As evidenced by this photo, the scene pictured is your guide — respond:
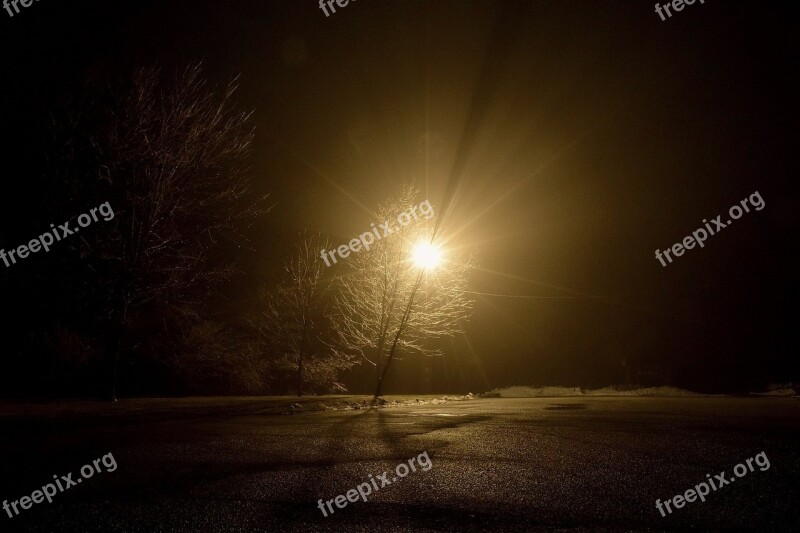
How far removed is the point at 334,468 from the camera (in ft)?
19.6

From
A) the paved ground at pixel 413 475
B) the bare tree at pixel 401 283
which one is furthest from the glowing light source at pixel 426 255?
the paved ground at pixel 413 475

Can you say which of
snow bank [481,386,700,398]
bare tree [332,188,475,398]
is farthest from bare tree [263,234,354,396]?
snow bank [481,386,700,398]

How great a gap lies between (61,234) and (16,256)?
4.89ft

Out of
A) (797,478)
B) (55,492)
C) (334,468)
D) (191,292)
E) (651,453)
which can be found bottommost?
(797,478)

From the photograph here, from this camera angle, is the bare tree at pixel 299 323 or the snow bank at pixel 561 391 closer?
the snow bank at pixel 561 391

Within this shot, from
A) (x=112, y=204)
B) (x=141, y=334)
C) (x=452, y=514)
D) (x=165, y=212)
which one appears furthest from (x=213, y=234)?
(x=452, y=514)

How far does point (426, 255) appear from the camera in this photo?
67.6ft

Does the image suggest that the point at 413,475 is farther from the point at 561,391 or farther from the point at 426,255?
the point at 561,391

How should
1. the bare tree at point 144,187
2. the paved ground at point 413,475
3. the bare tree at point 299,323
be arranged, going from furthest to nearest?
the bare tree at point 299,323 < the bare tree at point 144,187 < the paved ground at point 413,475

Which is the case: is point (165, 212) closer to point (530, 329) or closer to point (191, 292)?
point (191, 292)

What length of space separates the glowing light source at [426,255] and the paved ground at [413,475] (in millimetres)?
10933

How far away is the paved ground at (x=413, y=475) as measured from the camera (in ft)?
13.9

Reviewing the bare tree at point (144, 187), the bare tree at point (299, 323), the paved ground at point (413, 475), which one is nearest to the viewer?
the paved ground at point (413, 475)

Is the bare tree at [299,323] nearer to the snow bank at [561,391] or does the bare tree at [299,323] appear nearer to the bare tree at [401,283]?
the bare tree at [401,283]
